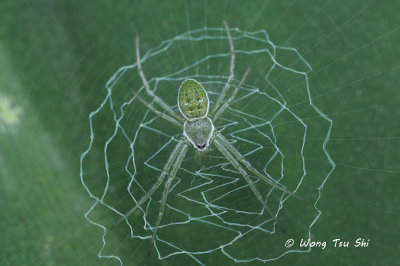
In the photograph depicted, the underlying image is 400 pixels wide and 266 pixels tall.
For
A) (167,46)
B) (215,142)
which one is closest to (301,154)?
(215,142)

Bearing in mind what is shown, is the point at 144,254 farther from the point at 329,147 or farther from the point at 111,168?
the point at 329,147

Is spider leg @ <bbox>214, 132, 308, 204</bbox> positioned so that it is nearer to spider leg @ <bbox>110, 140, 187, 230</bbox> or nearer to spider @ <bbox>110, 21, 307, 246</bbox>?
spider @ <bbox>110, 21, 307, 246</bbox>

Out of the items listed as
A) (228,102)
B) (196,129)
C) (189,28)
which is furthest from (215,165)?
(189,28)

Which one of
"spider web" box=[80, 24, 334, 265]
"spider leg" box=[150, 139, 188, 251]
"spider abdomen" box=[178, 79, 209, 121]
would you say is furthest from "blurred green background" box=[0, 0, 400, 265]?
"spider abdomen" box=[178, 79, 209, 121]

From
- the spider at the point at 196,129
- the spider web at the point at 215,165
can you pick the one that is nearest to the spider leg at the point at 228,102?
the spider at the point at 196,129

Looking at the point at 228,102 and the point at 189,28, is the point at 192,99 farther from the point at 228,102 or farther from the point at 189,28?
the point at 189,28

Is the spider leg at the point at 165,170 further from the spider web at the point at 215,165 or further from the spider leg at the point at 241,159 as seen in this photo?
the spider leg at the point at 241,159
